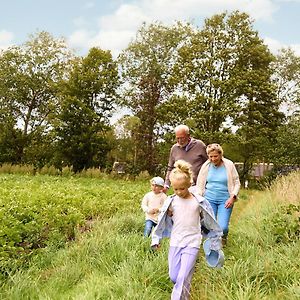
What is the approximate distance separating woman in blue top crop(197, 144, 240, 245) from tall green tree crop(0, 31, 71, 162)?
3062 centimetres

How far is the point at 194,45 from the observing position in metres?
31.6

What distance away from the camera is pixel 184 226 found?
4777mm

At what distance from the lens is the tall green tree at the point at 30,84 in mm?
37281

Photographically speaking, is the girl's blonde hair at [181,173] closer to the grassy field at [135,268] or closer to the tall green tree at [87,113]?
the grassy field at [135,268]

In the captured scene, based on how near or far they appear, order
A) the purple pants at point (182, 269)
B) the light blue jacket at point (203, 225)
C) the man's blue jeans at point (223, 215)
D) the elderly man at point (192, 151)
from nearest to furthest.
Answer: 1. the purple pants at point (182, 269)
2. the light blue jacket at point (203, 225)
3. the man's blue jeans at point (223, 215)
4. the elderly man at point (192, 151)

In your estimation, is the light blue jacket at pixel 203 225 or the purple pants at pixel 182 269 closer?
the purple pants at pixel 182 269

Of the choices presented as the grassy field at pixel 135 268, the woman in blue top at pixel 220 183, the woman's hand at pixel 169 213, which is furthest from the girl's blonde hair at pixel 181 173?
the woman in blue top at pixel 220 183

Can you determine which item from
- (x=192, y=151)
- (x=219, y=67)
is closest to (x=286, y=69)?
(x=219, y=67)

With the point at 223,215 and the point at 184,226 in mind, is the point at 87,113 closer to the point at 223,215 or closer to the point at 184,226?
the point at 223,215

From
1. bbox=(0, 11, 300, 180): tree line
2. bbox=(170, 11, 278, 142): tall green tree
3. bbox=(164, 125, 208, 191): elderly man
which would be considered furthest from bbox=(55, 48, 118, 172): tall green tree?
bbox=(164, 125, 208, 191): elderly man

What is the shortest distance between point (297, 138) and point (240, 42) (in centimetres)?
880

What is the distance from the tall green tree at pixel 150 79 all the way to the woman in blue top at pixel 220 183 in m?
24.2

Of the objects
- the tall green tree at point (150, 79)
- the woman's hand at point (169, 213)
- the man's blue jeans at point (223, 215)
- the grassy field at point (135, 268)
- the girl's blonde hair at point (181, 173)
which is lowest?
the grassy field at point (135, 268)

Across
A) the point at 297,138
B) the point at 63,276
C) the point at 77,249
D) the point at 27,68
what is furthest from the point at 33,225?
the point at 27,68
